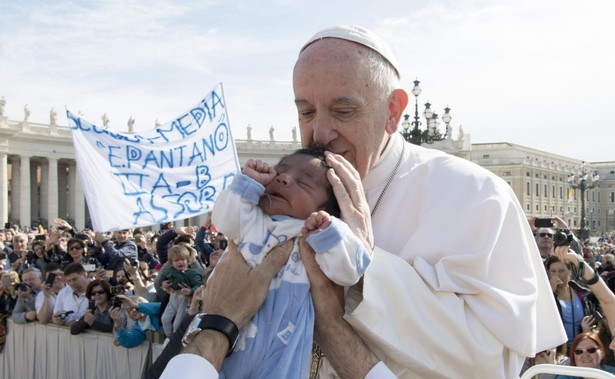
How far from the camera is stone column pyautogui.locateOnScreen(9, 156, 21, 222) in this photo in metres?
55.3

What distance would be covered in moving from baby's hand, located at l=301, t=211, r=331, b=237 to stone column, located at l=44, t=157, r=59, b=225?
58599 millimetres

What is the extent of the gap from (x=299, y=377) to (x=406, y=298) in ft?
0.97

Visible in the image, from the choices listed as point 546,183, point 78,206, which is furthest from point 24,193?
point 546,183

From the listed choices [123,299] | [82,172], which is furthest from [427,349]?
[82,172]

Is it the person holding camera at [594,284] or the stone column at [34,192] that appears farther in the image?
the stone column at [34,192]

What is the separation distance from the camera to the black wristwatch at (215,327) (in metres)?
1.47

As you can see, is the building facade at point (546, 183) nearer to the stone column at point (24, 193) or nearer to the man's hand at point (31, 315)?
the stone column at point (24, 193)

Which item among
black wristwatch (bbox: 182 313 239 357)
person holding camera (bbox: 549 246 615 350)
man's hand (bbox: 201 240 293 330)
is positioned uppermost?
man's hand (bbox: 201 240 293 330)

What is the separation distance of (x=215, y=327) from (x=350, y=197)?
0.43m

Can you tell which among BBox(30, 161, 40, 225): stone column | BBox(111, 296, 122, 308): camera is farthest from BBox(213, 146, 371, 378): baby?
BBox(30, 161, 40, 225): stone column

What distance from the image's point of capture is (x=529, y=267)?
1.57 metres

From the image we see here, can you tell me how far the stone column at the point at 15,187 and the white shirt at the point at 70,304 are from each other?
52753 mm

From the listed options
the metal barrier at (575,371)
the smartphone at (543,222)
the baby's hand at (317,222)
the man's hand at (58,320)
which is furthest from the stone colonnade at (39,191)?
the baby's hand at (317,222)

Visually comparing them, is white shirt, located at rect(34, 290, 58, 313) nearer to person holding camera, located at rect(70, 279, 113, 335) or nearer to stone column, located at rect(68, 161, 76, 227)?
person holding camera, located at rect(70, 279, 113, 335)
